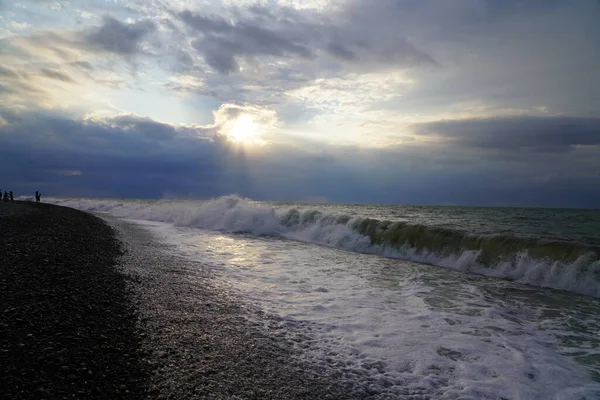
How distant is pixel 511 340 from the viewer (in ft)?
20.0

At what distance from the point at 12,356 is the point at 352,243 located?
16895 millimetres

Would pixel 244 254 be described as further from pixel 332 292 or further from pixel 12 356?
pixel 12 356

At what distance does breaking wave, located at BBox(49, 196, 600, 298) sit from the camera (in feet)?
37.2

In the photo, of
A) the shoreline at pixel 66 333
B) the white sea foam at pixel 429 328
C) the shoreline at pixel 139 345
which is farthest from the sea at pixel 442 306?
the shoreline at pixel 66 333

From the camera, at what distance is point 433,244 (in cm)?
1639

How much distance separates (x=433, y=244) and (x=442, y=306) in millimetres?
9006

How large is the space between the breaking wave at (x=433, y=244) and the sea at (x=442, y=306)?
0.06 meters

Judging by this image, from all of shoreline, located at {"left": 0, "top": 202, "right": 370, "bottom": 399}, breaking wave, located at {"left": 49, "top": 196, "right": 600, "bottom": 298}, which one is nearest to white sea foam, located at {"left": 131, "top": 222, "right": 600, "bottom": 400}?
shoreline, located at {"left": 0, "top": 202, "right": 370, "bottom": 399}

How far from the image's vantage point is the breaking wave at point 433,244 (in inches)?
447

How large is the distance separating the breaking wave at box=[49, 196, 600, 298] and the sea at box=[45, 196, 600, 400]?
0.06 metres

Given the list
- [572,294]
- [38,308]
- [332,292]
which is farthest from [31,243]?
[572,294]

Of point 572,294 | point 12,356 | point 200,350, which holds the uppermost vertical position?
point 12,356

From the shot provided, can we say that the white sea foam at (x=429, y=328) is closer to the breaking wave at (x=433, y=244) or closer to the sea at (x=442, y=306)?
the sea at (x=442, y=306)

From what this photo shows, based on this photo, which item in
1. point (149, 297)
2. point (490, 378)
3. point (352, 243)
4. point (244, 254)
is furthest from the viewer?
point (352, 243)
